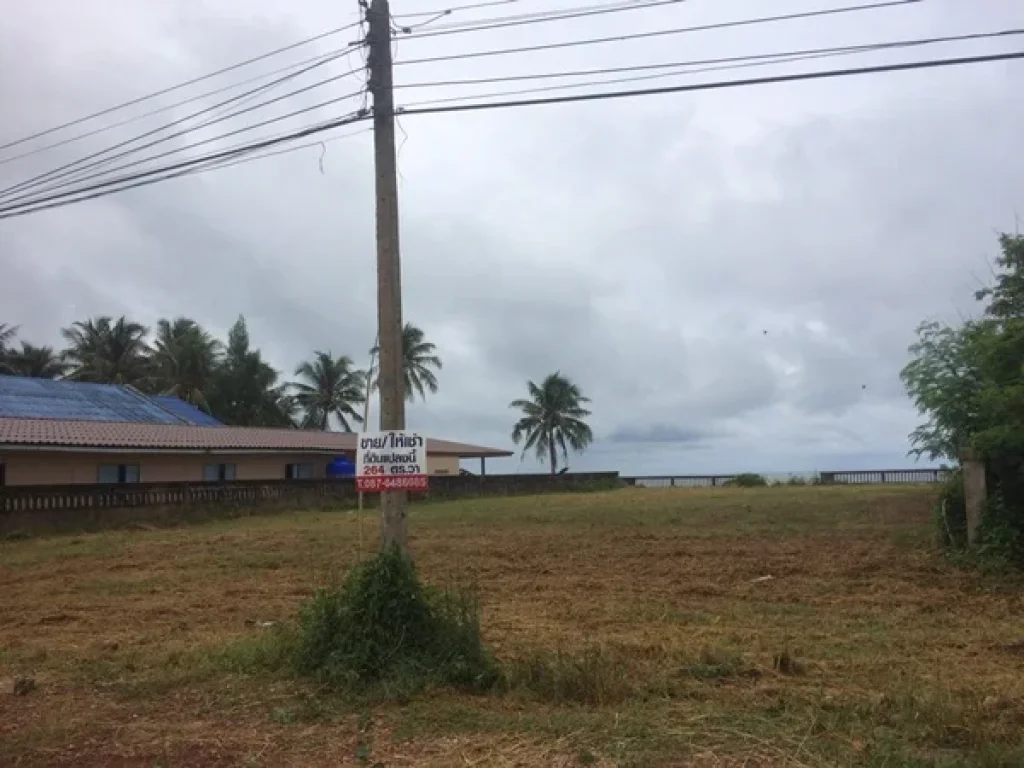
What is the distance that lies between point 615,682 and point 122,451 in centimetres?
2634

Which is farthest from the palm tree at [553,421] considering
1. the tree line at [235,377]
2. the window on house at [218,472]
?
the window on house at [218,472]

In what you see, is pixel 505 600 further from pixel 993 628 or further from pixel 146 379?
pixel 146 379

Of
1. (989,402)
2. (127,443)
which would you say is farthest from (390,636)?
(127,443)

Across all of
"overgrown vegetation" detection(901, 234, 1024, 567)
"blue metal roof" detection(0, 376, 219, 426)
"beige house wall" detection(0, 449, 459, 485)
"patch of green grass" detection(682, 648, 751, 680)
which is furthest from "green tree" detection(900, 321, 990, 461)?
"blue metal roof" detection(0, 376, 219, 426)

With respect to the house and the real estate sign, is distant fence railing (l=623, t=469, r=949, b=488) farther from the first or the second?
the real estate sign

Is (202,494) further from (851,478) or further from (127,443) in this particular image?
(851,478)

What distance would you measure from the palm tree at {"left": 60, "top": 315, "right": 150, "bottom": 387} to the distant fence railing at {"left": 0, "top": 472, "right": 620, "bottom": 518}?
20.8m

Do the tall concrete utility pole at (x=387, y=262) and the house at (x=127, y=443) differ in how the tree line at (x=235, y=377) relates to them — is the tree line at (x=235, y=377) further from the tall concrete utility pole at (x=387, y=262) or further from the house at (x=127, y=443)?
the tall concrete utility pole at (x=387, y=262)

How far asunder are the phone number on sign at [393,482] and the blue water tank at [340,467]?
3447cm

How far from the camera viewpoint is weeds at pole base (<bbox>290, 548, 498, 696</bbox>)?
732cm

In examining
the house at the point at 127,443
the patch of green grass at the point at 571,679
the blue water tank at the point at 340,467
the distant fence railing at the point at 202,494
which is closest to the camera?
the patch of green grass at the point at 571,679

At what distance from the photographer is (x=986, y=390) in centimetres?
1349

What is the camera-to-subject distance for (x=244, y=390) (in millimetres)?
57344

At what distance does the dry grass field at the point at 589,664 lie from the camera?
5.70 metres
